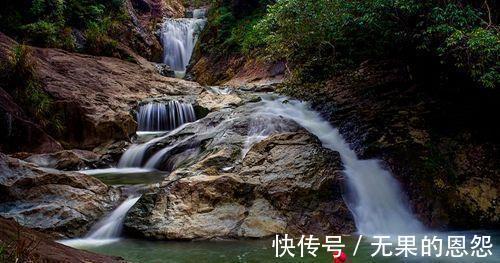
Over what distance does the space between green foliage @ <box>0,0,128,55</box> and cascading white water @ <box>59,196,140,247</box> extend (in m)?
10.7

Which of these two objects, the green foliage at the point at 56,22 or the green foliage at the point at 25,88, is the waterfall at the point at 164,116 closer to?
the green foliage at the point at 25,88

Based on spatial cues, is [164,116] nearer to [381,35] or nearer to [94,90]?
[94,90]

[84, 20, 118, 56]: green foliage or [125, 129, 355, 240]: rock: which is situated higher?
[84, 20, 118, 56]: green foliage

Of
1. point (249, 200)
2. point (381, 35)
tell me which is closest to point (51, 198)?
point (249, 200)

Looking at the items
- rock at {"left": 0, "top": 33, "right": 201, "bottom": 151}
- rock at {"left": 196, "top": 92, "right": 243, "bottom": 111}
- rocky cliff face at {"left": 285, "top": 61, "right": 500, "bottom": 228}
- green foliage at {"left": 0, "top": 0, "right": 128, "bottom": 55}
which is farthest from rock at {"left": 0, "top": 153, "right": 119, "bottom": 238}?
green foliage at {"left": 0, "top": 0, "right": 128, "bottom": 55}

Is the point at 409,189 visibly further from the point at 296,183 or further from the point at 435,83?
the point at 435,83

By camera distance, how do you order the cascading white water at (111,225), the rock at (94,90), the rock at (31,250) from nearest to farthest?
the rock at (31,250) → the cascading white water at (111,225) → the rock at (94,90)

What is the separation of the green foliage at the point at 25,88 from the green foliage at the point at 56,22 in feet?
13.2

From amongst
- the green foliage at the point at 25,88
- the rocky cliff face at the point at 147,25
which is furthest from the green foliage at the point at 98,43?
the green foliage at the point at 25,88

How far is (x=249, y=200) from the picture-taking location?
7590 mm

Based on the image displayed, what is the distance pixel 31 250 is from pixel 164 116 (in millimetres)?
10186

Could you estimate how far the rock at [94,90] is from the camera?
12.2 meters

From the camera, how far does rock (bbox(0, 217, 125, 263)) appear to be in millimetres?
3496

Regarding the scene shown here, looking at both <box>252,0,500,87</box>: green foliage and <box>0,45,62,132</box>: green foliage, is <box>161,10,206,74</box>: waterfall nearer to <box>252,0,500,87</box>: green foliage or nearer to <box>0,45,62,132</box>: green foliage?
<box>252,0,500,87</box>: green foliage
